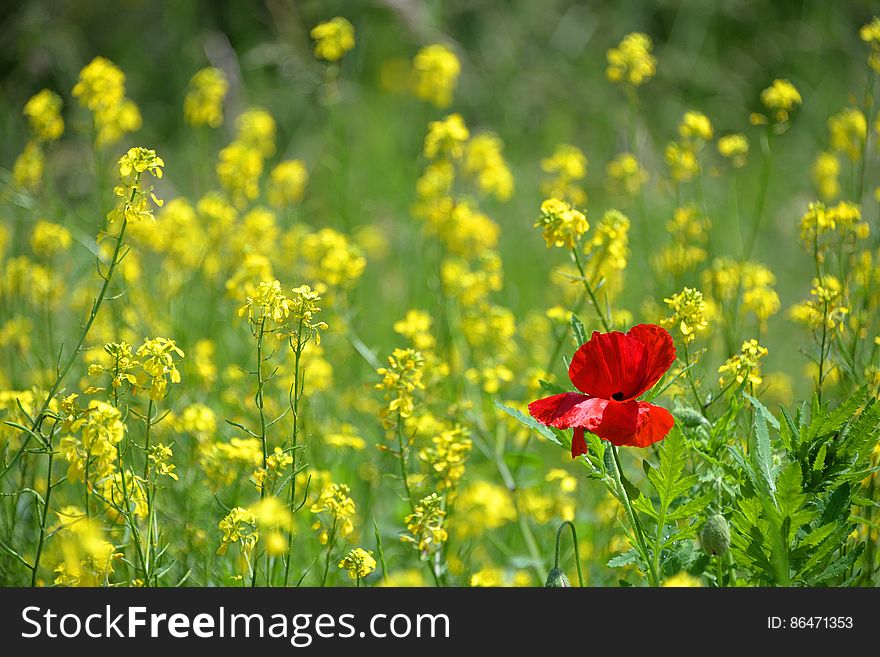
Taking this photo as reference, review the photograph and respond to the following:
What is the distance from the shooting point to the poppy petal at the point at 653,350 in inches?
55.4

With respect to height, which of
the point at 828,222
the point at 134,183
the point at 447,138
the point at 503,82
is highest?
the point at 503,82

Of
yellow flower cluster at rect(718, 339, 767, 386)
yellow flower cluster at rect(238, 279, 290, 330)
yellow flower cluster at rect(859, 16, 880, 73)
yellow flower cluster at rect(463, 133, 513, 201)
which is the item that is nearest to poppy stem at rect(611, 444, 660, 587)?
yellow flower cluster at rect(718, 339, 767, 386)

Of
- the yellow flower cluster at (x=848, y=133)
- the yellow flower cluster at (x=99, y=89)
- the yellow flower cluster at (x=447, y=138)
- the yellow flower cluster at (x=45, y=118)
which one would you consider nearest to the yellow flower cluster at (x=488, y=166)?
the yellow flower cluster at (x=447, y=138)

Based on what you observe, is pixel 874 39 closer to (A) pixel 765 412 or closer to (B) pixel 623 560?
(A) pixel 765 412

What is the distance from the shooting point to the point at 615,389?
1.43m

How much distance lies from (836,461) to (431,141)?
1462 millimetres

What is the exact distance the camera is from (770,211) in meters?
4.89

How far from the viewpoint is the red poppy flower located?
1.36 metres

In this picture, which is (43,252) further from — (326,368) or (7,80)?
(7,80)

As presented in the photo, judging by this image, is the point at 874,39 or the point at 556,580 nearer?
the point at 556,580

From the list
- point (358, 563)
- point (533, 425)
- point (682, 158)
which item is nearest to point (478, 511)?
point (358, 563)

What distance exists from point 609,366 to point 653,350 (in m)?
0.07

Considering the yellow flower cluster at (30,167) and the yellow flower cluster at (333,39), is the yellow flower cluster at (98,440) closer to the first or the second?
the yellow flower cluster at (30,167)
